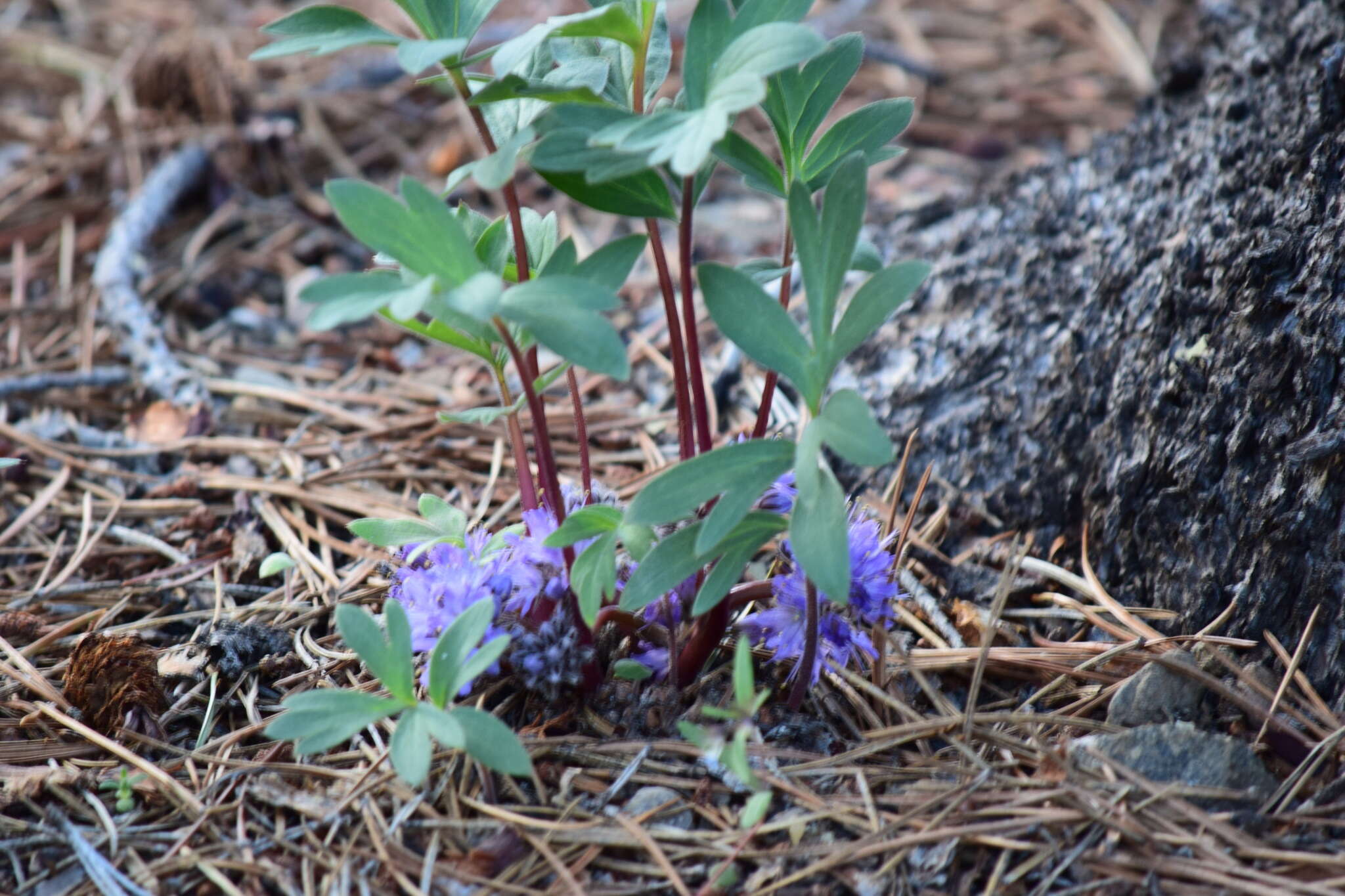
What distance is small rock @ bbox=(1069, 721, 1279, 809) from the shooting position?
144 cm

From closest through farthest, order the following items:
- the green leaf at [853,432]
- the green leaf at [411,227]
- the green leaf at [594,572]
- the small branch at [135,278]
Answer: the green leaf at [853,432]
the green leaf at [411,227]
the green leaf at [594,572]
the small branch at [135,278]

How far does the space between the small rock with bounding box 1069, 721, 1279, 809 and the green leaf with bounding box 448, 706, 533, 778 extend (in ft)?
2.51

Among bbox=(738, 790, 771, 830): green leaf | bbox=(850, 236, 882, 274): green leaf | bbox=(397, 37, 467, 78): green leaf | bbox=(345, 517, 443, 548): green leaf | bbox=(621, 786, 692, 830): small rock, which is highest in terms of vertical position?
bbox=(397, 37, 467, 78): green leaf

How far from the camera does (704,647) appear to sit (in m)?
1.58

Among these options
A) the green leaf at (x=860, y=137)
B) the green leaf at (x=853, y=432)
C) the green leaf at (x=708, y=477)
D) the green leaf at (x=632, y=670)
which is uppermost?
the green leaf at (x=860, y=137)

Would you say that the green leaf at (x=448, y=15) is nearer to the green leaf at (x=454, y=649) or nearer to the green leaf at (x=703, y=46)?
the green leaf at (x=703, y=46)

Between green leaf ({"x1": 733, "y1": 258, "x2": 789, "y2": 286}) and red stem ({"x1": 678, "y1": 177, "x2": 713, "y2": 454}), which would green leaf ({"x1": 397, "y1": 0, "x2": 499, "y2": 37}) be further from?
green leaf ({"x1": 733, "y1": 258, "x2": 789, "y2": 286})

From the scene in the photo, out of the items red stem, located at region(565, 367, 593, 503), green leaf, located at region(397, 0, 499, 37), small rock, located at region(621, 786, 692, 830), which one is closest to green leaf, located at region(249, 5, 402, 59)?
green leaf, located at region(397, 0, 499, 37)

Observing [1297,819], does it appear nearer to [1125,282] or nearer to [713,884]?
[713,884]

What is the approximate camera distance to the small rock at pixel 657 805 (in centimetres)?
142

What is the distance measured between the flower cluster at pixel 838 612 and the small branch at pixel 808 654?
0.4 inches

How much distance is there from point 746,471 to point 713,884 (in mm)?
513

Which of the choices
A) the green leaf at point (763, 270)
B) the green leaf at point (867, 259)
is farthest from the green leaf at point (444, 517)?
the green leaf at point (867, 259)

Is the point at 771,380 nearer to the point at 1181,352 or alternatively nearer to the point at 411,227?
the point at 411,227
